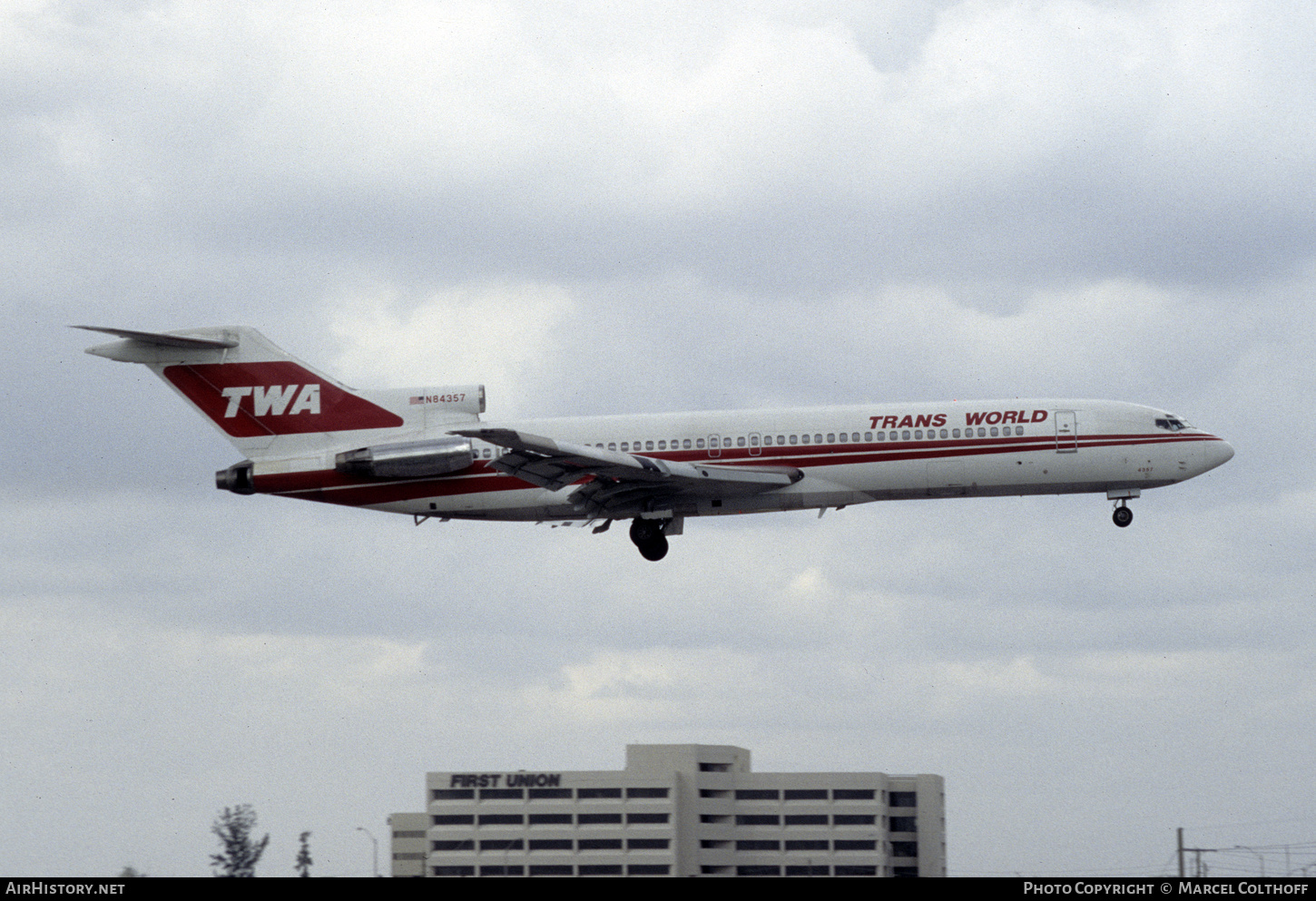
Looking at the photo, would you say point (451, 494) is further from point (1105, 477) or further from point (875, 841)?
point (875, 841)

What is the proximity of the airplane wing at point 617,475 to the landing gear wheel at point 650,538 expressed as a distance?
828 mm

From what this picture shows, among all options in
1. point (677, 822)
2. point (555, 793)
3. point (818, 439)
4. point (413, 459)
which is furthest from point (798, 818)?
point (413, 459)

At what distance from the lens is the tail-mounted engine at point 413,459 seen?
49.4 meters

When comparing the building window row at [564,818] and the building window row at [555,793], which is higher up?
the building window row at [555,793]

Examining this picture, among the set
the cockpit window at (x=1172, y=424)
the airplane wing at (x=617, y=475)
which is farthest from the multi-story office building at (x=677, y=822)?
the cockpit window at (x=1172, y=424)

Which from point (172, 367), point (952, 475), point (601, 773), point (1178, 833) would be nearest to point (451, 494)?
point (172, 367)

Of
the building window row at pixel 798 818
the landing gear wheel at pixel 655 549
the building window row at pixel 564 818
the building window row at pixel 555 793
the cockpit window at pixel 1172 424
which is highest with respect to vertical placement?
the cockpit window at pixel 1172 424

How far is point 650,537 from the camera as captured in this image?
51125mm

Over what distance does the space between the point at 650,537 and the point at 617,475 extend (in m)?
4.40

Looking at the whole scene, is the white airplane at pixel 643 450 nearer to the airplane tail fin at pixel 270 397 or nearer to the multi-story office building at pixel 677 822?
the airplane tail fin at pixel 270 397

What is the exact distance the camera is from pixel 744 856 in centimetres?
9325

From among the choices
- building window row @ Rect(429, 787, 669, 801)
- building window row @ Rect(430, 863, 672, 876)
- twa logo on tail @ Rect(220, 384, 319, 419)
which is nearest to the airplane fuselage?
twa logo on tail @ Rect(220, 384, 319, 419)

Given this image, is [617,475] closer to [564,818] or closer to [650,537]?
[650,537]
